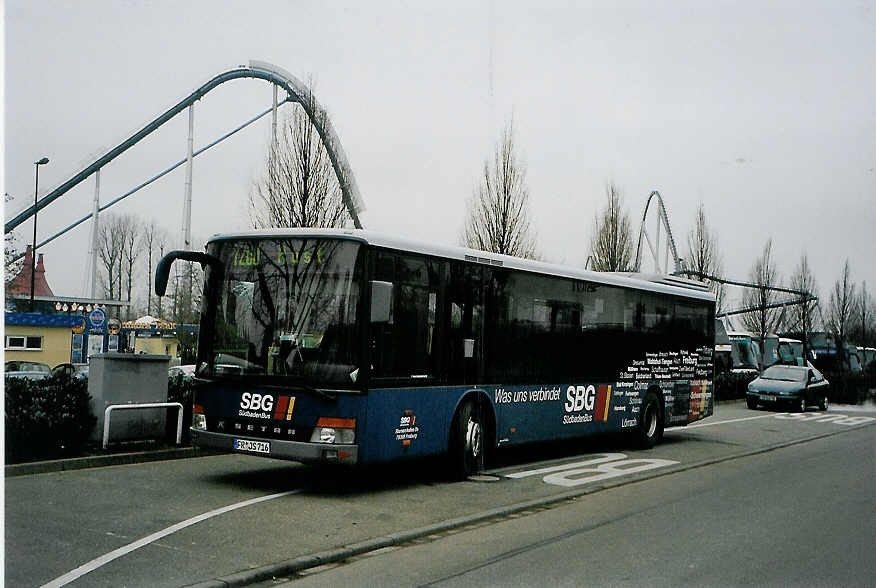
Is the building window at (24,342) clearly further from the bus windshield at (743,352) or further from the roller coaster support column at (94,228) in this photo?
the bus windshield at (743,352)

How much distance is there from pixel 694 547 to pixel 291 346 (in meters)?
5.02

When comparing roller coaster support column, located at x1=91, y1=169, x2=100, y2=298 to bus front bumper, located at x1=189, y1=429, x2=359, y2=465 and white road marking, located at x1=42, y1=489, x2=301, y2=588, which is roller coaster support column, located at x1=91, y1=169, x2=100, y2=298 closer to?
bus front bumper, located at x1=189, y1=429, x2=359, y2=465

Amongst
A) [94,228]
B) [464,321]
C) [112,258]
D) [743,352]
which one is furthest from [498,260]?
[112,258]

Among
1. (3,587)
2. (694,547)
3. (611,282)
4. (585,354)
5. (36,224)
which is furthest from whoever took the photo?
(36,224)

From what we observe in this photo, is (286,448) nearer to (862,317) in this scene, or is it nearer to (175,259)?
(175,259)

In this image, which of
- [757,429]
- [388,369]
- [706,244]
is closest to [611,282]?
[388,369]

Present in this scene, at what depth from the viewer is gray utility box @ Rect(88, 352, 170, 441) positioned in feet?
44.1

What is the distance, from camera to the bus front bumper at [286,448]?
35.6ft

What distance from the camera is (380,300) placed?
11.1 metres

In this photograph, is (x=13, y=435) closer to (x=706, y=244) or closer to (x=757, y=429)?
(x=757, y=429)

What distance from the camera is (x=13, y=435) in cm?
1209

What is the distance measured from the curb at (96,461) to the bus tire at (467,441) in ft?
13.3

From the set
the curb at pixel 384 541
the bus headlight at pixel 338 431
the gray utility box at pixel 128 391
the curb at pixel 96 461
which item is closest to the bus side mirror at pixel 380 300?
the bus headlight at pixel 338 431

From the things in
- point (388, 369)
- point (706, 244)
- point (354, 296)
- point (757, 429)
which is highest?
point (706, 244)
